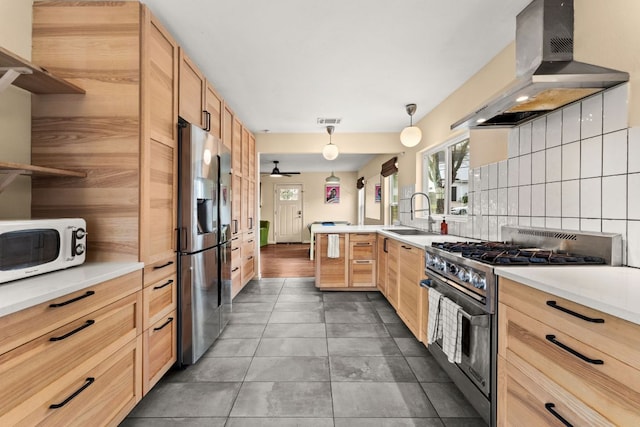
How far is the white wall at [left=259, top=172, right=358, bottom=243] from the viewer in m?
9.86

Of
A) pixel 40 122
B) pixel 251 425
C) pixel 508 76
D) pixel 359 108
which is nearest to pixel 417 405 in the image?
pixel 251 425

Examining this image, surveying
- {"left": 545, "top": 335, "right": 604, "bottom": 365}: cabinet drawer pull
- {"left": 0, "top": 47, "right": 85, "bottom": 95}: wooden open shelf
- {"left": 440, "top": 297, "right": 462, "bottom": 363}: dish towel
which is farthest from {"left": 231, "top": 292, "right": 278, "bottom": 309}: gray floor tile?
{"left": 545, "top": 335, "right": 604, "bottom": 365}: cabinet drawer pull

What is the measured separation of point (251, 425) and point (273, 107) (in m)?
3.06

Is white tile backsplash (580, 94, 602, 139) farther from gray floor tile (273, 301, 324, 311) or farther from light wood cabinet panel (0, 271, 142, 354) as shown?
gray floor tile (273, 301, 324, 311)

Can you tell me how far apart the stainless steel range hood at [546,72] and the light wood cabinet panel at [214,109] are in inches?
82.6

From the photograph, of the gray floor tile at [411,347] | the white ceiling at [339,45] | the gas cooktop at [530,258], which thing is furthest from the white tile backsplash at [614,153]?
the gray floor tile at [411,347]

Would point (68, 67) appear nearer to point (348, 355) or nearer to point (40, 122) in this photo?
point (40, 122)

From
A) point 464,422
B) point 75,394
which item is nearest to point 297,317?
point 464,422

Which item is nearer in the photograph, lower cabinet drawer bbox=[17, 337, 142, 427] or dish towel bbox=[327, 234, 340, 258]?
lower cabinet drawer bbox=[17, 337, 142, 427]

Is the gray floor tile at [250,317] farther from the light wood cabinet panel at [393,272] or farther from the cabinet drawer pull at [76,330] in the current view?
the cabinet drawer pull at [76,330]

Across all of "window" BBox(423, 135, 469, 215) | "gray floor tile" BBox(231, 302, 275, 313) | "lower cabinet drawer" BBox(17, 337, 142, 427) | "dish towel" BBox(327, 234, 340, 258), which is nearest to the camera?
"lower cabinet drawer" BBox(17, 337, 142, 427)

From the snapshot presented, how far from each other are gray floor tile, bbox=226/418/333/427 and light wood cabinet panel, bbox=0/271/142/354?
87 centimetres

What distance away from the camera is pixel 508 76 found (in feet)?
6.95

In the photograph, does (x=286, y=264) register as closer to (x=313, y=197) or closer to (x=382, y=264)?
(x=382, y=264)
